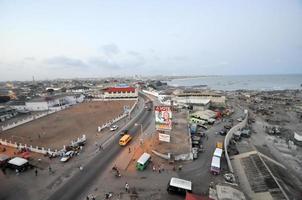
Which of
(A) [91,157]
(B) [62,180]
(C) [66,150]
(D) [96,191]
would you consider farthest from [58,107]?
(D) [96,191]

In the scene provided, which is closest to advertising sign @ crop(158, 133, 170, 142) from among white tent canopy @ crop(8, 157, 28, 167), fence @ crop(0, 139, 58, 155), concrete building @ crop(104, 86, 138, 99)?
fence @ crop(0, 139, 58, 155)

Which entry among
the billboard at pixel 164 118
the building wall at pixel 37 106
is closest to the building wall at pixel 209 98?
the billboard at pixel 164 118

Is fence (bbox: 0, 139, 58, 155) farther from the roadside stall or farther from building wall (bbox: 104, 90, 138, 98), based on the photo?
building wall (bbox: 104, 90, 138, 98)

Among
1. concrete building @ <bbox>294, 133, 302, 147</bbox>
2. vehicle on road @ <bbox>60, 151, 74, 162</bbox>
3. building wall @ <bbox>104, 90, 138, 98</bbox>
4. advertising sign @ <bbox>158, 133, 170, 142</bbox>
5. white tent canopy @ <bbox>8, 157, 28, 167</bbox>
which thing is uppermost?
building wall @ <bbox>104, 90, 138, 98</bbox>

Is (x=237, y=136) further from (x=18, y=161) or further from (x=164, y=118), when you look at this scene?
(x=18, y=161)

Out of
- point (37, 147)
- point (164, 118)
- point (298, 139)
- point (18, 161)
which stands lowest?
point (298, 139)

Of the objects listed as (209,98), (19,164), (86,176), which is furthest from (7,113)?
(209,98)

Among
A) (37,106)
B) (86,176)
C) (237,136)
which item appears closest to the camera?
(86,176)

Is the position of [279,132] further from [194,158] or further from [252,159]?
[194,158]
